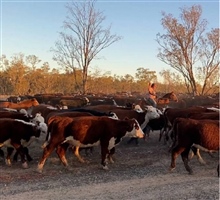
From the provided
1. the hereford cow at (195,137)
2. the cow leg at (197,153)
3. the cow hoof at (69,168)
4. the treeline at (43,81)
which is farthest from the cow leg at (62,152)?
the treeline at (43,81)

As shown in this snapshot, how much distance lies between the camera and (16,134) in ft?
33.5

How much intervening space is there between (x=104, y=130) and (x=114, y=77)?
8528cm

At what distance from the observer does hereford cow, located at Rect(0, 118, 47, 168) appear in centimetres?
1005

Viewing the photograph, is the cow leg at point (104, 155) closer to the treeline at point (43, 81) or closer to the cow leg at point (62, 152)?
the cow leg at point (62, 152)

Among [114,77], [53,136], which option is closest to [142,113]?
[53,136]

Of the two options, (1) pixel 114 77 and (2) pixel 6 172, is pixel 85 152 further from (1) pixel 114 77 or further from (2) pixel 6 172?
(1) pixel 114 77

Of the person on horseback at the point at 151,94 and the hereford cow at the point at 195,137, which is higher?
the person on horseback at the point at 151,94

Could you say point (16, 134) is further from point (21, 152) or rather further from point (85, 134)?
point (85, 134)

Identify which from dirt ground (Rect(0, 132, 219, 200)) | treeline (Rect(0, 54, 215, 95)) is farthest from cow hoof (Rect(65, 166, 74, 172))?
treeline (Rect(0, 54, 215, 95))

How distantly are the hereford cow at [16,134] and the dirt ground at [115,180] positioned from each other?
538mm

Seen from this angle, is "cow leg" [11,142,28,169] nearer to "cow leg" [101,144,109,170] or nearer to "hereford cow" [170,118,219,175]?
"cow leg" [101,144,109,170]

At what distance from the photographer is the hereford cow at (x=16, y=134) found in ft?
33.0

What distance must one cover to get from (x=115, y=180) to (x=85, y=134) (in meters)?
1.82

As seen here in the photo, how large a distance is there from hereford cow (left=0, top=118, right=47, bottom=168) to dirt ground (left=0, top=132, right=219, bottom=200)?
538 mm
